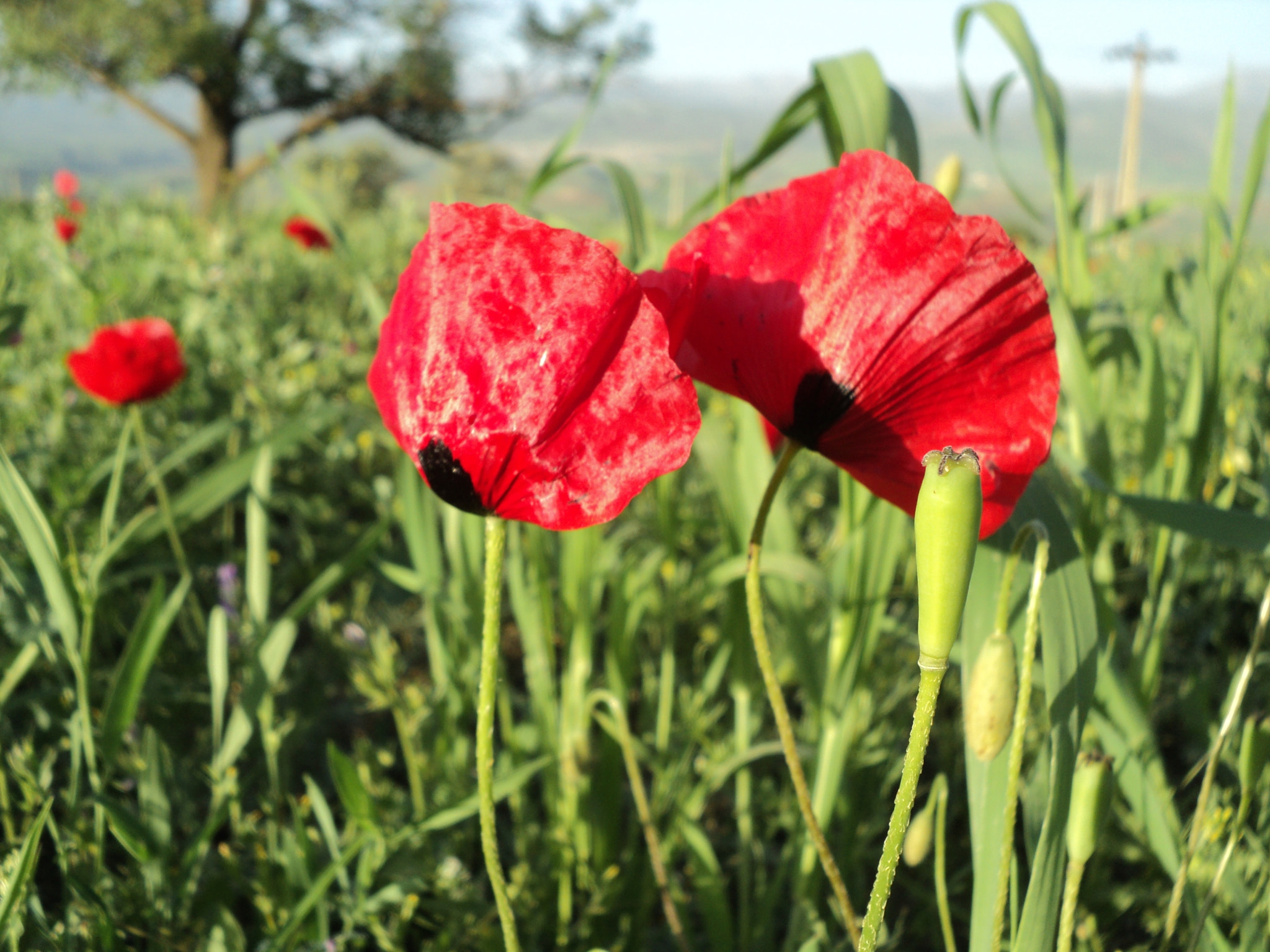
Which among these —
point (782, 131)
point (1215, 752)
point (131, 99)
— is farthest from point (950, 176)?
point (131, 99)

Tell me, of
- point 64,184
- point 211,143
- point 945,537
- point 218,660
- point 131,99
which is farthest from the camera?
point 211,143

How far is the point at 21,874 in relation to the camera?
59 cm

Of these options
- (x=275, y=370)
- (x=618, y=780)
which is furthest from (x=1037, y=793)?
(x=275, y=370)

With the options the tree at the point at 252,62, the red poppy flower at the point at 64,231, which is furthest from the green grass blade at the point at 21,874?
the tree at the point at 252,62

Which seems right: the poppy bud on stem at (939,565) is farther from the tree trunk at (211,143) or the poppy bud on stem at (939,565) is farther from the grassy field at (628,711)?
the tree trunk at (211,143)

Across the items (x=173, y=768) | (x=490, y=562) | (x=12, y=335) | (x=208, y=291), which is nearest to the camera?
(x=490, y=562)

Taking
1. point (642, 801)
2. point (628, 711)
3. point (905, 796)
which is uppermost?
point (905, 796)

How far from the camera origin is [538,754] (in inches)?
44.6

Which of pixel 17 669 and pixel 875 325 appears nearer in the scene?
pixel 875 325

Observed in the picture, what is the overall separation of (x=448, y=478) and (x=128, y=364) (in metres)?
1.05

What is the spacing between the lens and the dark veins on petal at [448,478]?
522 millimetres

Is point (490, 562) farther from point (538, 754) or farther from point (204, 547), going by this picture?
point (204, 547)

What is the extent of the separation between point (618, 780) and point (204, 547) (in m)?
1.03

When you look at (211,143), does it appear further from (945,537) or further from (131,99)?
(945,537)
